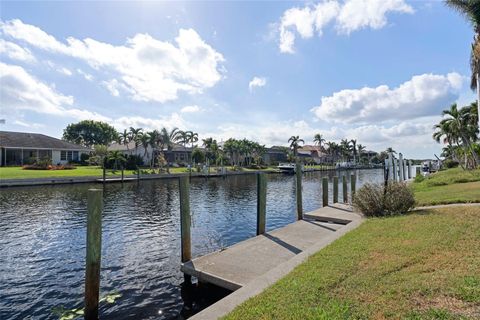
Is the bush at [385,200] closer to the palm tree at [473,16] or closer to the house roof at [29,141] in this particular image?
the palm tree at [473,16]

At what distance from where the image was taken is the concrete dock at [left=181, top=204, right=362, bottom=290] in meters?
8.22

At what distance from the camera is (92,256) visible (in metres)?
7.45

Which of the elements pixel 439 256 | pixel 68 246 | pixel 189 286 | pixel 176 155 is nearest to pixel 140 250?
pixel 68 246

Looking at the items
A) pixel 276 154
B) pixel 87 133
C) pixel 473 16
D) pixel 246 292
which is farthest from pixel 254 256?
pixel 276 154

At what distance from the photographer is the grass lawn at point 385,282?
4.66m

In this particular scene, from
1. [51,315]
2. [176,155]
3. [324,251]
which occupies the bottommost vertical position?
[51,315]

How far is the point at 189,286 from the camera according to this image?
9414 mm

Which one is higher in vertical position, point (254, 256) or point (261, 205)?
point (261, 205)

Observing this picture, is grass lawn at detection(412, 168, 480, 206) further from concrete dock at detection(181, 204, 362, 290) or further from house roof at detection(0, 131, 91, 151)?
house roof at detection(0, 131, 91, 151)

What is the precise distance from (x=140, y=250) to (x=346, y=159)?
14269cm

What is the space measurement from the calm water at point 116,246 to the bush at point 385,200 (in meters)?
5.46

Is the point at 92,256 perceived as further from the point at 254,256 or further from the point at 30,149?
the point at 30,149

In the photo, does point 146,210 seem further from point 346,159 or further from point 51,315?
point 346,159

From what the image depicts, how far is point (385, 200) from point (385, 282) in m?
8.90
